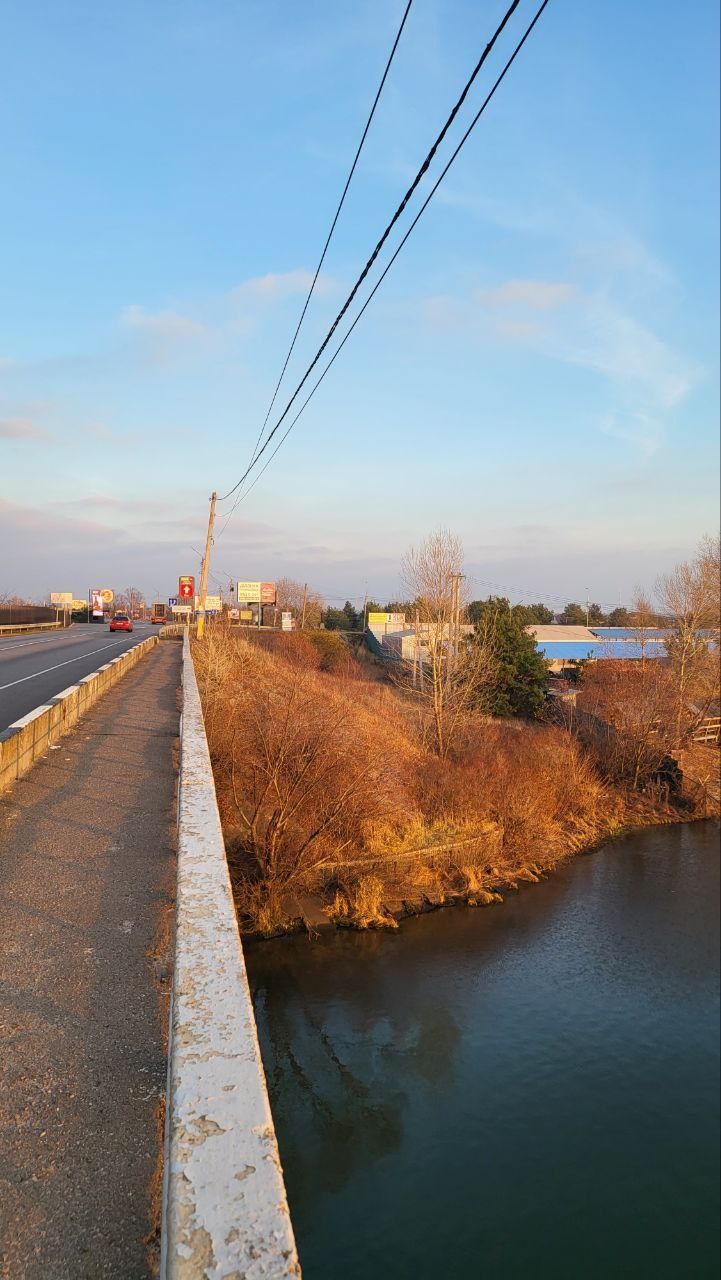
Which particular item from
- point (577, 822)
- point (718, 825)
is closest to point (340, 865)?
point (577, 822)

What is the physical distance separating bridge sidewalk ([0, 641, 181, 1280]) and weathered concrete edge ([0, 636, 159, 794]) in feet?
2.83

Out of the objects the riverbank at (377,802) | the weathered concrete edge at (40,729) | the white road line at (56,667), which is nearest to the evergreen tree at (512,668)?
the riverbank at (377,802)

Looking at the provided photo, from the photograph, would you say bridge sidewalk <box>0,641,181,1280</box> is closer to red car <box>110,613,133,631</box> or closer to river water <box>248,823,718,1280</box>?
river water <box>248,823,718,1280</box>

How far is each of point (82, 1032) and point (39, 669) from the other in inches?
797

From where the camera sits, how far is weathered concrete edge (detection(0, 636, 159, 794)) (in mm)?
7859

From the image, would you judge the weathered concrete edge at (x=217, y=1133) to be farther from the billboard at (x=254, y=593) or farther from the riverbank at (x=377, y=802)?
the billboard at (x=254, y=593)

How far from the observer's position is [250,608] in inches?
4365

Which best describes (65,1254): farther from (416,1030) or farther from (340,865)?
(340,865)

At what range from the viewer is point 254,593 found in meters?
91.9

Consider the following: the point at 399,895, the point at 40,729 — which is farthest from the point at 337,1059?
the point at 40,729

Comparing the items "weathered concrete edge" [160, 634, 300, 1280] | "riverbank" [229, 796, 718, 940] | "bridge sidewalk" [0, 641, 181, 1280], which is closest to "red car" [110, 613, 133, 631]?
"riverbank" [229, 796, 718, 940]

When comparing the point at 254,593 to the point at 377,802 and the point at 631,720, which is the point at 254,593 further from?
the point at 377,802

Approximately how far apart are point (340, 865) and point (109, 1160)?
18159mm

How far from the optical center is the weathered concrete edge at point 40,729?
25.8 feet
